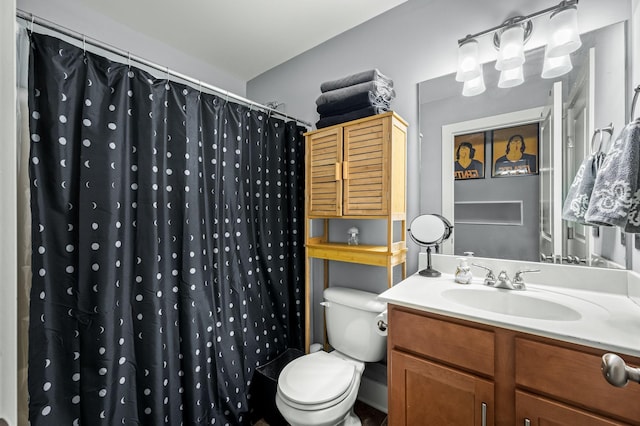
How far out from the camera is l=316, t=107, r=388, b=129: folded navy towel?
1.56m

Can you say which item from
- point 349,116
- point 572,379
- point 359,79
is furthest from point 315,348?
point 359,79

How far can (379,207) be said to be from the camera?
1.52 metres

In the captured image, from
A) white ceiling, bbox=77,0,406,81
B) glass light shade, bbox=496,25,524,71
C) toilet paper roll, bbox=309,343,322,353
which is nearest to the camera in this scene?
glass light shade, bbox=496,25,524,71

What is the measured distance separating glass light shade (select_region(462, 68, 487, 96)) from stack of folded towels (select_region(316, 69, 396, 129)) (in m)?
0.41

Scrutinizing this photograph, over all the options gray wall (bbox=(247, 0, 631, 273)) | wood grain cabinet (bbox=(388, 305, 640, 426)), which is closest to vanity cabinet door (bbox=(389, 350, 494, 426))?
wood grain cabinet (bbox=(388, 305, 640, 426))

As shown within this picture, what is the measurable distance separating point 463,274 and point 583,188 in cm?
58

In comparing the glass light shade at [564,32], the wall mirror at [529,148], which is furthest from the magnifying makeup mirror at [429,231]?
the glass light shade at [564,32]

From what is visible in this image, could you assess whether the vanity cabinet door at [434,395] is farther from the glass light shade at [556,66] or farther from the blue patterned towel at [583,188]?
the glass light shade at [556,66]

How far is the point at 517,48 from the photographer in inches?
51.0

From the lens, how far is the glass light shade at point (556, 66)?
4.06 ft

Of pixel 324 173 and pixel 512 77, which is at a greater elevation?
pixel 512 77

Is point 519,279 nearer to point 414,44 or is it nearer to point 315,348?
point 315,348

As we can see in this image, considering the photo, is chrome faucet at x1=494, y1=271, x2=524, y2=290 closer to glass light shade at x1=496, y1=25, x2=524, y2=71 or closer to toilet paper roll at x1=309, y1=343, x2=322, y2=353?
glass light shade at x1=496, y1=25, x2=524, y2=71

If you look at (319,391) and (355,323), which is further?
(355,323)
